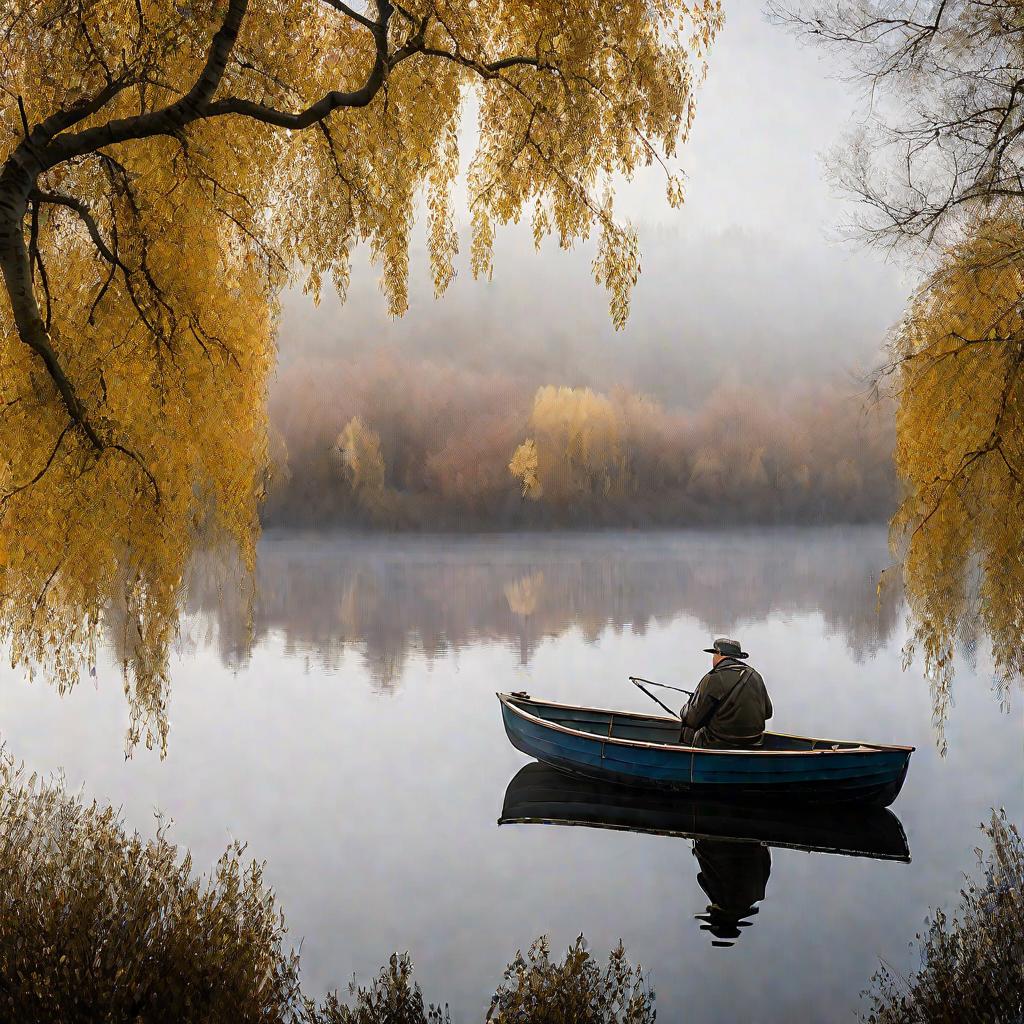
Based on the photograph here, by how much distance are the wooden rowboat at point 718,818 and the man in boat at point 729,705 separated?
2.42 ft

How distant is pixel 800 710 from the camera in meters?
16.2

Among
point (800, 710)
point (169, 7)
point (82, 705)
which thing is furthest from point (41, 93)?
point (800, 710)

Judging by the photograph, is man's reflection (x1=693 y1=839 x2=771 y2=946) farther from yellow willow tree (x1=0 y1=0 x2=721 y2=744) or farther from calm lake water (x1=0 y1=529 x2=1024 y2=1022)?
yellow willow tree (x1=0 y1=0 x2=721 y2=744)

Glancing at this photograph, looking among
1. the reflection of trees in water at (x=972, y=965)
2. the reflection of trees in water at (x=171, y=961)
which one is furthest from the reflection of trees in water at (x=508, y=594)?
the reflection of trees in water at (x=972, y=965)

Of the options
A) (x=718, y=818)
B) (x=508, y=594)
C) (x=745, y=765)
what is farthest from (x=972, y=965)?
(x=508, y=594)

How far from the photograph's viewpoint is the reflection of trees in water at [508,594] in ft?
85.1

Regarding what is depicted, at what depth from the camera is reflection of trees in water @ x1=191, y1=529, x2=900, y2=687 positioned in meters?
26.0

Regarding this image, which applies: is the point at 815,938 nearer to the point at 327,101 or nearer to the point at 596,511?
the point at 327,101

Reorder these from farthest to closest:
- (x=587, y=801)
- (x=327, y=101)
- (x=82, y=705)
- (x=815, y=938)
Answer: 1. (x=82, y=705)
2. (x=587, y=801)
3. (x=815, y=938)
4. (x=327, y=101)

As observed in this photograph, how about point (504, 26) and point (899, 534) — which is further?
point (899, 534)

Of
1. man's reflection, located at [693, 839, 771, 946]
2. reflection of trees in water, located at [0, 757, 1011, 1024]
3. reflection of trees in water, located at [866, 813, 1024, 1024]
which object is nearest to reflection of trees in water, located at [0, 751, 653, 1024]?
reflection of trees in water, located at [0, 757, 1011, 1024]

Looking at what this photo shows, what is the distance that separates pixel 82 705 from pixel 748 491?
54.5 metres

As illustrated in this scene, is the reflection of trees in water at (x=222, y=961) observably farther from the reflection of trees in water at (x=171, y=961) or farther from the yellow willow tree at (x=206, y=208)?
the yellow willow tree at (x=206, y=208)

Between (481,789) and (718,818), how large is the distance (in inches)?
121
